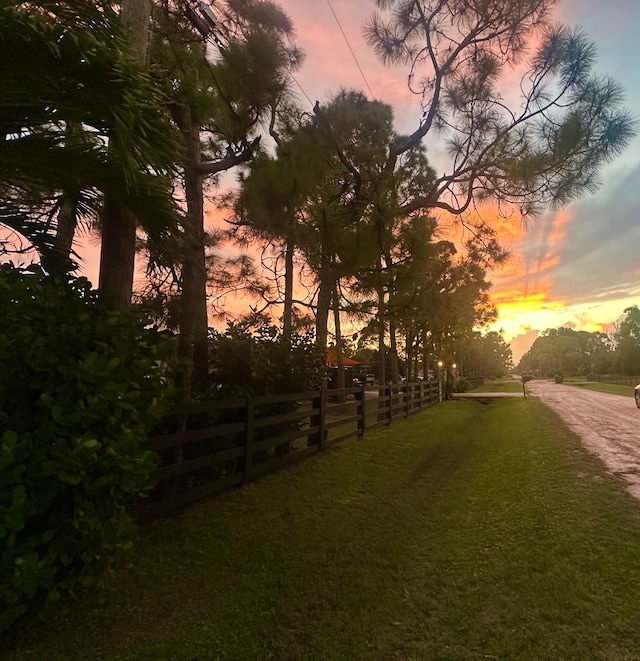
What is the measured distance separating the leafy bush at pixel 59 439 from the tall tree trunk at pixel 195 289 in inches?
79.6

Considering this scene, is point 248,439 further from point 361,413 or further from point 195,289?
point 361,413

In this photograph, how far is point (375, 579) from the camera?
3.04 m

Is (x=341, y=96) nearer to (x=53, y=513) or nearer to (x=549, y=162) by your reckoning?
(x=549, y=162)

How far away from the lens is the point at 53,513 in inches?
87.5

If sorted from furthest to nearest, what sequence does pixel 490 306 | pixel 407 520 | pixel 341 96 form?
pixel 490 306
pixel 341 96
pixel 407 520

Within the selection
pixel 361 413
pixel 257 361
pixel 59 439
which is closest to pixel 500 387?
pixel 361 413

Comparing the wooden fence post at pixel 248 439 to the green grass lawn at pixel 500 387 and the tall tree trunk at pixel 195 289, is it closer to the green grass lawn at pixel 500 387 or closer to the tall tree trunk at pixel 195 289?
the tall tree trunk at pixel 195 289

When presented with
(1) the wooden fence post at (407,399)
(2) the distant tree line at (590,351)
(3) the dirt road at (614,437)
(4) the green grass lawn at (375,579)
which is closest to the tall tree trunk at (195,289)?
(4) the green grass lawn at (375,579)

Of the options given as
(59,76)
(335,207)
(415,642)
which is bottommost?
(415,642)

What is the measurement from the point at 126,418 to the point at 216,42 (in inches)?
224

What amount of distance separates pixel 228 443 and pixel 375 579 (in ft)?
8.17

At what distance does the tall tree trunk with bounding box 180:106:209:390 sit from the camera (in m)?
4.85

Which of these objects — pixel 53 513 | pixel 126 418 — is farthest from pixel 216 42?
pixel 53 513

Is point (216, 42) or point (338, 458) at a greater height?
point (216, 42)
